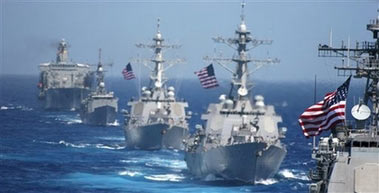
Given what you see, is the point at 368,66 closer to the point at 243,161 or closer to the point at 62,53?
the point at 243,161

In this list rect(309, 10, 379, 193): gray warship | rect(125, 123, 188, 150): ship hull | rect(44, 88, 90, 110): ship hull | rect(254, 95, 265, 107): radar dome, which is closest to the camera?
rect(309, 10, 379, 193): gray warship

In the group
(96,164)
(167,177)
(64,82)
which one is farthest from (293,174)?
(64,82)

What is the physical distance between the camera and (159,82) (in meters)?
97.0

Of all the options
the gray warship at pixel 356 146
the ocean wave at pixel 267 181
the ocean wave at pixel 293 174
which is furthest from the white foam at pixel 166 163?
the gray warship at pixel 356 146

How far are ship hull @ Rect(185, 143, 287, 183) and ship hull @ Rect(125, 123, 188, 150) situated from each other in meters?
24.3

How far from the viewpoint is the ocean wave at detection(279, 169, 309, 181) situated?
67.4 metres

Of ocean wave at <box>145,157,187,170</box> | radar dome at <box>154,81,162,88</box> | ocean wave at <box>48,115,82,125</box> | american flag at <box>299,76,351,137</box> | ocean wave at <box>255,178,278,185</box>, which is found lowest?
ocean wave at <box>255,178,278,185</box>

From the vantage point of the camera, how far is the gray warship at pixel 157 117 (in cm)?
9200

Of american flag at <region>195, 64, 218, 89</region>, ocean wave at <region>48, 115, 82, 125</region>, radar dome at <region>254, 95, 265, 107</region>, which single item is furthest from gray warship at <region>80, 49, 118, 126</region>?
radar dome at <region>254, 95, 265, 107</region>

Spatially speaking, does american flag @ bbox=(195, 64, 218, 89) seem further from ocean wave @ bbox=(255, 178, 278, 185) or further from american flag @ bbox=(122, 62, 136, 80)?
american flag @ bbox=(122, 62, 136, 80)

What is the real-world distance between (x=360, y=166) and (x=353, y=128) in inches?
261

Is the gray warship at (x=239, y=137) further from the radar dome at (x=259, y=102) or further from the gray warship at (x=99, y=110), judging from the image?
the gray warship at (x=99, y=110)

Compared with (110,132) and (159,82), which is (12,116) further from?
(159,82)

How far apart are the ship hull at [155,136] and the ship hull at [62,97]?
6148 centimetres
